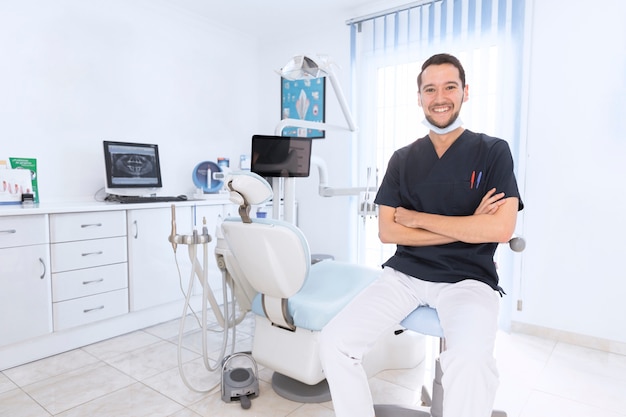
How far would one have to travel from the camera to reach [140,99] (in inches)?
126

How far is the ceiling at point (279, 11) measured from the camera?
10.7ft

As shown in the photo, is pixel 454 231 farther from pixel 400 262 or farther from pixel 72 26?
pixel 72 26

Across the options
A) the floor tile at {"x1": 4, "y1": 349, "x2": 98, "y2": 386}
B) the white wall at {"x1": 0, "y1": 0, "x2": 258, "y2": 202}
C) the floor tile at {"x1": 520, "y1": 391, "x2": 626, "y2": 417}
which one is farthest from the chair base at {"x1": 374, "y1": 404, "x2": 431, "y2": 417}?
the white wall at {"x1": 0, "y1": 0, "x2": 258, "y2": 202}

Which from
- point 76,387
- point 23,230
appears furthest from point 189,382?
point 23,230

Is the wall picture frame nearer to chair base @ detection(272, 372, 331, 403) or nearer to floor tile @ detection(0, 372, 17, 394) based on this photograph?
chair base @ detection(272, 372, 331, 403)

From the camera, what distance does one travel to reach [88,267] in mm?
2473

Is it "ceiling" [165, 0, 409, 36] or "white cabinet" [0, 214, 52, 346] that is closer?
"white cabinet" [0, 214, 52, 346]

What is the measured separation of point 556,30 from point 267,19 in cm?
228

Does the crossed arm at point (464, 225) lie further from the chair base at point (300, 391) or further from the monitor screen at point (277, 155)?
the chair base at point (300, 391)

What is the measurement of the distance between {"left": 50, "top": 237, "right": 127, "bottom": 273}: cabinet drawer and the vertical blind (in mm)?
1725

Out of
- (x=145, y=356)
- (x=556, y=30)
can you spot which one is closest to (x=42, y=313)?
(x=145, y=356)

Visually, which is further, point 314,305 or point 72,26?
point 72,26

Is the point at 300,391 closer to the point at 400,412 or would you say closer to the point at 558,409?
the point at 400,412

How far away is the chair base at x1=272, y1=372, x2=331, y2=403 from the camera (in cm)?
189
